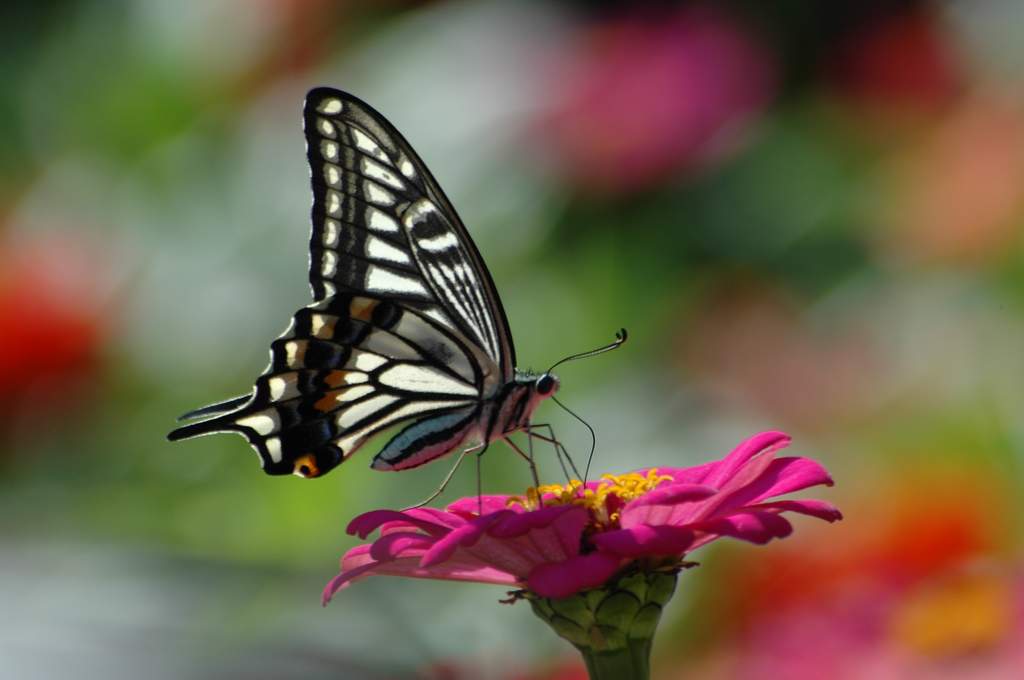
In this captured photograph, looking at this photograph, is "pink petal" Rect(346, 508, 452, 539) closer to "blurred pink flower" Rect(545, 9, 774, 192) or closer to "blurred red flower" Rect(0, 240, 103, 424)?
"blurred pink flower" Rect(545, 9, 774, 192)

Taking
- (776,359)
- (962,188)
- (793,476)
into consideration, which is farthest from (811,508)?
(962,188)

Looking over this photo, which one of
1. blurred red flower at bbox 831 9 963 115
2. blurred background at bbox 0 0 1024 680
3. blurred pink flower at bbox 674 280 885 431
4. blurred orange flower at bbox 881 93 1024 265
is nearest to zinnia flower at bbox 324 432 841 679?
blurred background at bbox 0 0 1024 680

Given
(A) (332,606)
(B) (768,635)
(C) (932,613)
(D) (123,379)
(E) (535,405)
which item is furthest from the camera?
(D) (123,379)

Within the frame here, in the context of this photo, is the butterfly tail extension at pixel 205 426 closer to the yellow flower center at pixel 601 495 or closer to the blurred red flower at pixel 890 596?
the yellow flower center at pixel 601 495

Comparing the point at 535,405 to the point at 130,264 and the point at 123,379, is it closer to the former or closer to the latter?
the point at 123,379

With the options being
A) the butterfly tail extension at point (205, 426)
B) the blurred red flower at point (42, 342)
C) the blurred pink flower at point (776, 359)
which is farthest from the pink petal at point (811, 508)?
the blurred red flower at point (42, 342)

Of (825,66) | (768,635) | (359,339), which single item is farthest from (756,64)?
(359,339)

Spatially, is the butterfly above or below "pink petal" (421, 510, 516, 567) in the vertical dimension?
above
